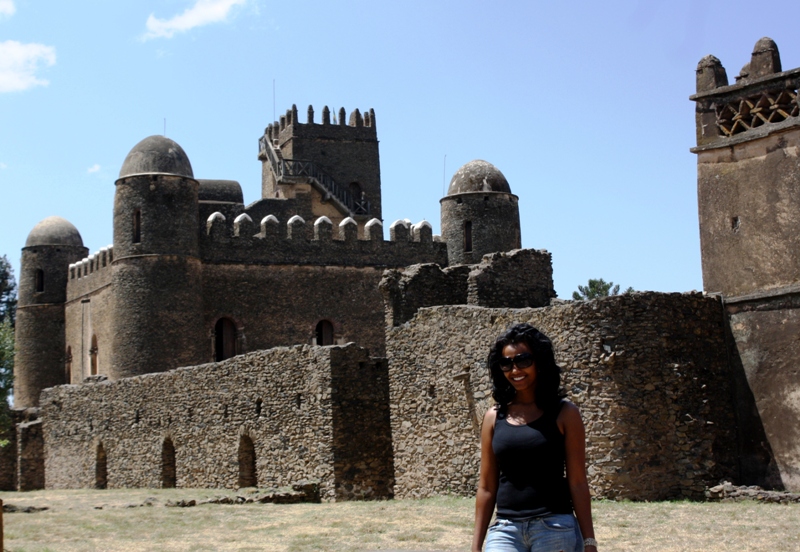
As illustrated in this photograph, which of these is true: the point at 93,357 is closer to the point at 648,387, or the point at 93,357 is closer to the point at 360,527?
the point at 360,527

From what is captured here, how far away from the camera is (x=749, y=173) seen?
54.3ft

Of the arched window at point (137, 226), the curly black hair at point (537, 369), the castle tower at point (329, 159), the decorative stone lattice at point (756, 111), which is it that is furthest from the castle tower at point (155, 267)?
the curly black hair at point (537, 369)

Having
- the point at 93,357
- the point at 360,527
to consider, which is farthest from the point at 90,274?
the point at 360,527

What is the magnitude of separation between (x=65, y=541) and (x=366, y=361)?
286 inches

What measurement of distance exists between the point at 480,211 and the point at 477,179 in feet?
2.86

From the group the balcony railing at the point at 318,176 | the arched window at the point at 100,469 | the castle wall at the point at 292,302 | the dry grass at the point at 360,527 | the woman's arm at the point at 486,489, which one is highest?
Answer: the balcony railing at the point at 318,176

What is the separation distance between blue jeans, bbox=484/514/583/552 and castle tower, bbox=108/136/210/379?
2635 cm

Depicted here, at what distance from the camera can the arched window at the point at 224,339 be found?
34.1 metres

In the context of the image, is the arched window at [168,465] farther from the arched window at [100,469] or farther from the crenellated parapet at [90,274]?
the crenellated parapet at [90,274]

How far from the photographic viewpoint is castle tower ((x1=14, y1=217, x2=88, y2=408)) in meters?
39.7

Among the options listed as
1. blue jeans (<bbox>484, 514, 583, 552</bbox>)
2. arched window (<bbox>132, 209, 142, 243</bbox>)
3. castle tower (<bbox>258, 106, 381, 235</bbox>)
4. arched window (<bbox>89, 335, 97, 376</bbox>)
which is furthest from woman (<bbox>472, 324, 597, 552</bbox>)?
castle tower (<bbox>258, 106, 381, 235</bbox>)

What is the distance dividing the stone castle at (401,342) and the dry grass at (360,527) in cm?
146

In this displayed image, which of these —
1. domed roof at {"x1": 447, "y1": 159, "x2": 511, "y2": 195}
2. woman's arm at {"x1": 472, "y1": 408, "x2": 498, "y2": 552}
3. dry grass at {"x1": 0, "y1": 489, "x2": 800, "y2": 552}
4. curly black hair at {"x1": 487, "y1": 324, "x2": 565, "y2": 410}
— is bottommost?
dry grass at {"x1": 0, "y1": 489, "x2": 800, "y2": 552}

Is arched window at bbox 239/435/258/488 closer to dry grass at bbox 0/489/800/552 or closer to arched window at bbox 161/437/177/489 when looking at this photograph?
arched window at bbox 161/437/177/489
